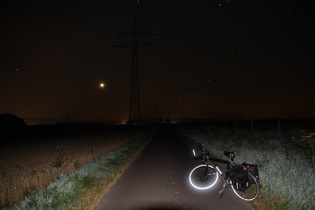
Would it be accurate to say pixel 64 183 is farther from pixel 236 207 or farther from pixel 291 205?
pixel 291 205

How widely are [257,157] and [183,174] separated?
3337 mm

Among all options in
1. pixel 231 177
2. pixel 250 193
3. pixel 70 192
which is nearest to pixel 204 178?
pixel 231 177

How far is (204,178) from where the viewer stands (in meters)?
9.52

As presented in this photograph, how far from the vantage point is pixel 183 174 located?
40.4ft

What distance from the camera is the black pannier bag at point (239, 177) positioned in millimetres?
7859

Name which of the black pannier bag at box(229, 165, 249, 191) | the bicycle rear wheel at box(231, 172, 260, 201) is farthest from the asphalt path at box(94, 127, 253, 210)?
the black pannier bag at box(229, 165, 249, 191)

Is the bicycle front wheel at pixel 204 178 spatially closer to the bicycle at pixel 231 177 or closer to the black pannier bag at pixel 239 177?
the bicycle at pixel 231 177

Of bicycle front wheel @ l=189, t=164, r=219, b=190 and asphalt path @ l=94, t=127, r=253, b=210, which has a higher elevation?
bicycle front wheel @ l=189, t=164, r=219, b=190

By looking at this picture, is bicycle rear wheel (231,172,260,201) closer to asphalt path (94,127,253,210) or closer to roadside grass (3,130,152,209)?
asphalt path (94,127,253,210)

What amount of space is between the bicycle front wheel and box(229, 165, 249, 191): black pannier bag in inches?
45.5

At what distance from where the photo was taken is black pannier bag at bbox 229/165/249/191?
25.8 feet

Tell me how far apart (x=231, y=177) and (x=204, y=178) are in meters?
1.35

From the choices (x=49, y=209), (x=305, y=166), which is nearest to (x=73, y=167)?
(x=49, y=209)

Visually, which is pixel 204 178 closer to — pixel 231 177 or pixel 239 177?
pixel 231 177
